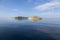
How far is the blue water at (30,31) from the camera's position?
392 cm

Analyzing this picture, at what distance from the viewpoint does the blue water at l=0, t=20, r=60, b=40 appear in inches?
154

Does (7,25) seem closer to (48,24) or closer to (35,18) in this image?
(35,18)

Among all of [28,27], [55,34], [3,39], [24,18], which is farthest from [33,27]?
[3,39]

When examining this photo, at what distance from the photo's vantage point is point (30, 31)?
13.1ft

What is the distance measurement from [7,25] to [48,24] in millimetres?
1472

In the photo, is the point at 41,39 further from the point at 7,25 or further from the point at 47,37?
the point at 7,25

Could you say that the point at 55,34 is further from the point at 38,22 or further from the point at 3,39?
the point at 3,39

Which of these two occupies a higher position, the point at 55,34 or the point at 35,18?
the point at 35,18

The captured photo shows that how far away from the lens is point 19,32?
402cm

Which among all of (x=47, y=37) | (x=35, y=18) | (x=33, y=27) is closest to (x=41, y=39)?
(x=47, y=37)

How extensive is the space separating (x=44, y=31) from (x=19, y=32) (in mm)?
893

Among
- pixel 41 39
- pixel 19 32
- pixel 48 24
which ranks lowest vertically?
pixel 41 39

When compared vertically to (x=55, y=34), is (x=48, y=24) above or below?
above

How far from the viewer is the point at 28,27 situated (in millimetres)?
3990
